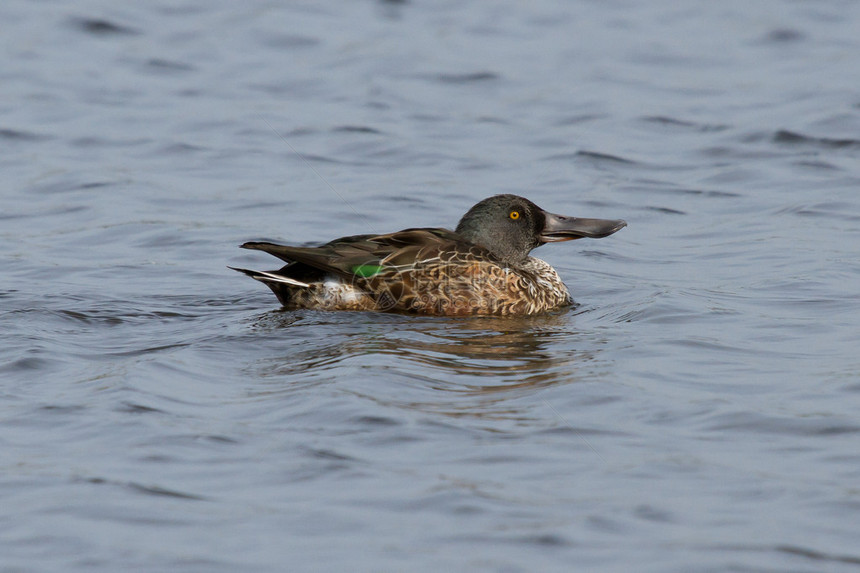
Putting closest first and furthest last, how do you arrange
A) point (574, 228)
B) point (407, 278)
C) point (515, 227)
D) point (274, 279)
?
point (274, 279) < point (407, 278) < point (515, 227) < point (574, 228)

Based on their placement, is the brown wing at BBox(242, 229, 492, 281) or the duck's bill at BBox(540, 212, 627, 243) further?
the duck's bill at BBox(540, 212, 627, 243)

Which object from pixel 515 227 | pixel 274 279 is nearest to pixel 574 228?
pixel 515 227

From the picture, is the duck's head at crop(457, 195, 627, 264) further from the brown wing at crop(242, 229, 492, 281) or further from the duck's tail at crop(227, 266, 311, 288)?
the duck's tail at crop(227, 266, 311, 288)

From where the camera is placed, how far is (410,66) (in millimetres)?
17984

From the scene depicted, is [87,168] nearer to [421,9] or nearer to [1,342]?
[1,342]

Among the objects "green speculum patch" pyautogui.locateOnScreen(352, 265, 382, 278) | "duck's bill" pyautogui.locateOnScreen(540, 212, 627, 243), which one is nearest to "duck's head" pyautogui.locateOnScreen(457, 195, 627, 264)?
"duck's bill" pyautogui.locateOnScreen(540, 212, 627, 243)

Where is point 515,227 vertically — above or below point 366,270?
above

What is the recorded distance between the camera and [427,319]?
9008mm

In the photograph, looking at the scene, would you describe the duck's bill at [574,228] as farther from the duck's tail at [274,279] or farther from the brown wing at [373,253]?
the duck's tail at [274,279]

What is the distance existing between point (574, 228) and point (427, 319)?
1.59 metres

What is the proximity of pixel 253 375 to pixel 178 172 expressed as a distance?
688 cm

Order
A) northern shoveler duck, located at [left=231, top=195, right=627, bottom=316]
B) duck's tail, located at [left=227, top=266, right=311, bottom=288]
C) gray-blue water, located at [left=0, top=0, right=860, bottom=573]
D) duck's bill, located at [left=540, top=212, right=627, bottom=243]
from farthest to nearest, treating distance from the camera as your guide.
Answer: duck's bill, located at [left=540, top=212, right=627, bottom=243]
northern shoveler duck, located at [left=231, top=195, right=627, bottom=316]
duck's tail, located at [left=227, top=266, right=311, bottom=288]
gray-blue water, located at [left=0, top=0, right=860, bottom=573]

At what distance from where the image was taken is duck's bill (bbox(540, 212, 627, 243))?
9.89m

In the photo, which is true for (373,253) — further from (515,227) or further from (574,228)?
(574,228)
